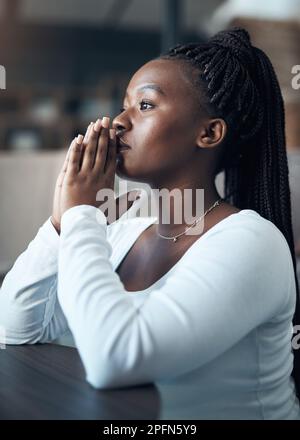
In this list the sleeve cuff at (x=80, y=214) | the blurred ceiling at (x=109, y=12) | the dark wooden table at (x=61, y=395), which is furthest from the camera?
the blurred ceiling at (x=109, y=12)

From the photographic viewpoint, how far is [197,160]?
3.41 ft

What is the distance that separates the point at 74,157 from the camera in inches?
36.8

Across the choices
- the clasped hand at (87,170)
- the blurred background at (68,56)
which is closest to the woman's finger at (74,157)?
the clasped hand at (87,170)

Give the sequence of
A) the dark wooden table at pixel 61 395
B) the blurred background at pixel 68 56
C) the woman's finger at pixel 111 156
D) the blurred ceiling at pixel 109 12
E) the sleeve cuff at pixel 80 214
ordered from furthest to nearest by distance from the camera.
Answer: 1. the blurred background at pixel 68 56
2. the blurred ceiling at pixel 109 12
3. the woman's finger at pixel 111 156
4. the sleeve cuff at pixel 80 214
5. the dark wooden table at pixel 61 395

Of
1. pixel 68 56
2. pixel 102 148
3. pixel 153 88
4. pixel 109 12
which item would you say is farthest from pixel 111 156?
pixel 68 56

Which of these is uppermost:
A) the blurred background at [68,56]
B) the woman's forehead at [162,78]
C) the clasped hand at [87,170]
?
the blurred background at [68,56]

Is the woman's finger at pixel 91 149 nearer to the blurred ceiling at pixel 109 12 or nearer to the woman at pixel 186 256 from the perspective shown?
the woman at pixel 186 256

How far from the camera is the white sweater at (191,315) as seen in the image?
73cm

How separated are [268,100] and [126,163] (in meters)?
0.31

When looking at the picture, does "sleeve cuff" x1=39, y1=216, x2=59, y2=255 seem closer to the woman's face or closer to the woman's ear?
the woman's face

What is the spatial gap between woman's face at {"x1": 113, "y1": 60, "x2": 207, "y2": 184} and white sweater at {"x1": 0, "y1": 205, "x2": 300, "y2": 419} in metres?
0.14

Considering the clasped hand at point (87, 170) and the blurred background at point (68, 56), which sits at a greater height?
the blurred background at point (68, 56)

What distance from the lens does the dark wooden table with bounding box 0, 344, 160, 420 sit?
66cm
